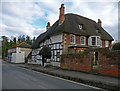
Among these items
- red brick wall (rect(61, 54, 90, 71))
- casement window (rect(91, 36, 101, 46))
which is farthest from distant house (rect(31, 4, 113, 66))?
red brick wall (rect(61, 54, 90, 71))

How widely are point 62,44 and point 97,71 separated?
333 inches

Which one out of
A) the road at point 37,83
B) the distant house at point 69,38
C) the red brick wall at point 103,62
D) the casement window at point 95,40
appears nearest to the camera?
the road at point 37,83

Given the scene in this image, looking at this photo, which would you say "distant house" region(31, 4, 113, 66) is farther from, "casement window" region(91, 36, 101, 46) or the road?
the road

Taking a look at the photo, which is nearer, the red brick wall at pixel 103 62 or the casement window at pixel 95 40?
the red brick wall at pixel 103 62

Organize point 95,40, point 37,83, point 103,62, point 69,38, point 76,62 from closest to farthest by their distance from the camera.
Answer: point 37,83
point 103,62
point 76,62
point 69,38
point 95,40

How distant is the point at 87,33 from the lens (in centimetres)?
2041

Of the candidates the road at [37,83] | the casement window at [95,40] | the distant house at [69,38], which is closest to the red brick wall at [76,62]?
the distant house at [69,38]

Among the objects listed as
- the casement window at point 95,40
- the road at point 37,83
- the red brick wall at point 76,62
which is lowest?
the road at point 37,83

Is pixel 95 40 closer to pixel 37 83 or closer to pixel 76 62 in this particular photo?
pixel 76 62

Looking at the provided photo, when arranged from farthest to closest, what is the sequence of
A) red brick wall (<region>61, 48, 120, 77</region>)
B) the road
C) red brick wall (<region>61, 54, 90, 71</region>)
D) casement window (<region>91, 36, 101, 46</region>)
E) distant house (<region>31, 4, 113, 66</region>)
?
→ casement window (<region>91, 36, 101, 46</region>), distant house (<region>31, 4, 113, 66</region>), red brick wall (<region>61, 54, 90, 71</region>), red brick wall (<region>61, 48, 120, 77</region>), the road

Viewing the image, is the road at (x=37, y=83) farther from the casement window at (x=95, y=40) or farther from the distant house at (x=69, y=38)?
the casement window at (x=95, y=40)

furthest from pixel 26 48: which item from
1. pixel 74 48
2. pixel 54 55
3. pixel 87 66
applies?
pixel 87 66

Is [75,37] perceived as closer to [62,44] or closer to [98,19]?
[62,44]

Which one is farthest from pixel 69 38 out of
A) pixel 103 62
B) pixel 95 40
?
pixel 103 62
